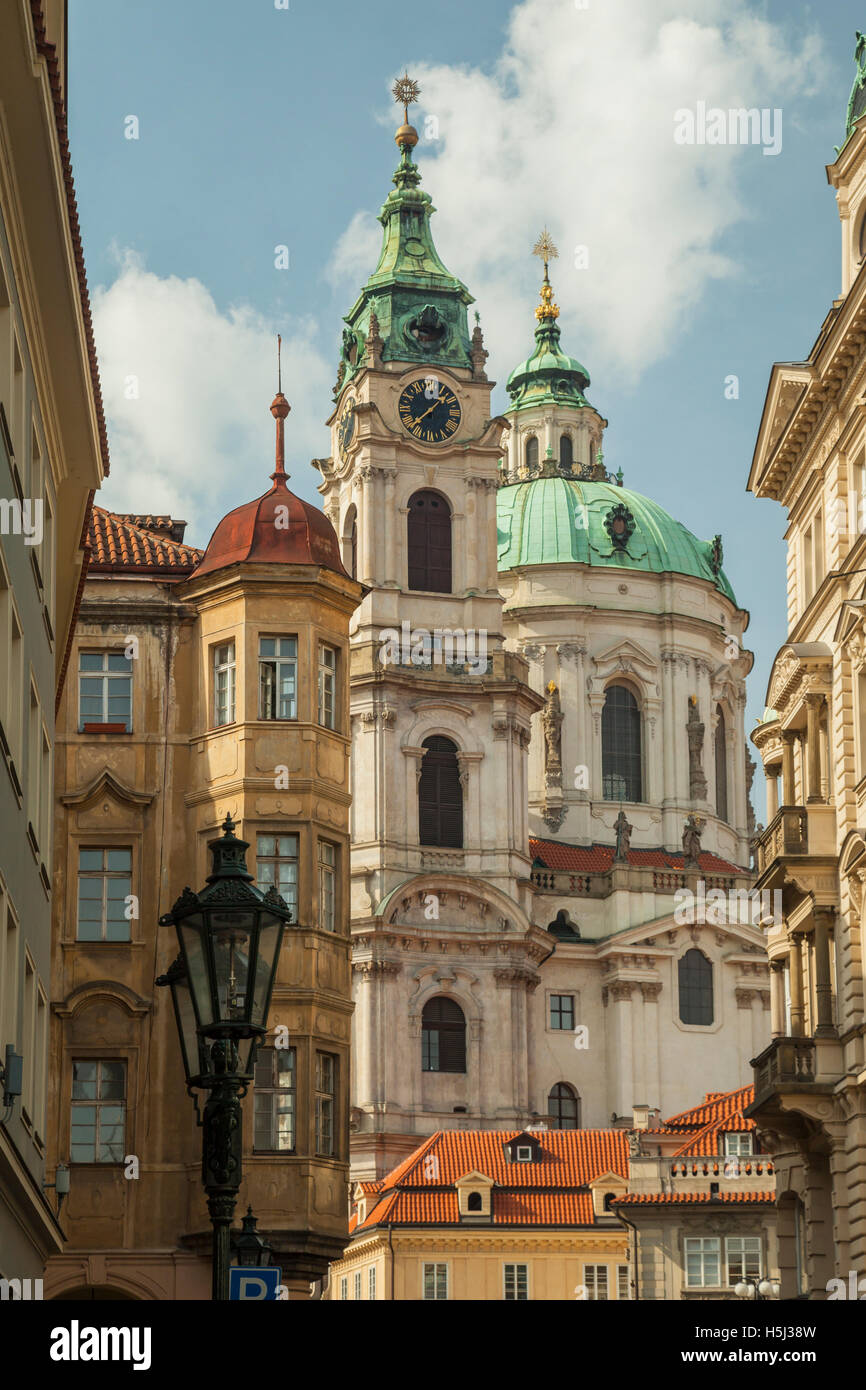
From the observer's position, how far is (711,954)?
86.8m

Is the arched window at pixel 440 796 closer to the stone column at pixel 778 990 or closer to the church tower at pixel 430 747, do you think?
the church tower at pixel 430 747

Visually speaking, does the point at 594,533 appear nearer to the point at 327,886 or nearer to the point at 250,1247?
the point at 327,886

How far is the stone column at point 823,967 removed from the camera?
128ft

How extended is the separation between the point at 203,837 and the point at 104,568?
482cm

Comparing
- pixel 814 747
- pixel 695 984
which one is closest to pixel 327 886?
pixel 814 747

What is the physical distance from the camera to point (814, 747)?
133 ft

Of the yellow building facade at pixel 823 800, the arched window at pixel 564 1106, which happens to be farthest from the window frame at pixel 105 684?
the arched window at pixel 564 1106

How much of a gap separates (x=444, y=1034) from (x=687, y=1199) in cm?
1574

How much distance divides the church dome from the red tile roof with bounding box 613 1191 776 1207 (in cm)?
3282

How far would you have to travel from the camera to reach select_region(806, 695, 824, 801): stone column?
4031cm

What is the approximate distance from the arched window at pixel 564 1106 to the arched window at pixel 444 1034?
584cm

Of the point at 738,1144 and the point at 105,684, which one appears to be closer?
the point at 105,684
